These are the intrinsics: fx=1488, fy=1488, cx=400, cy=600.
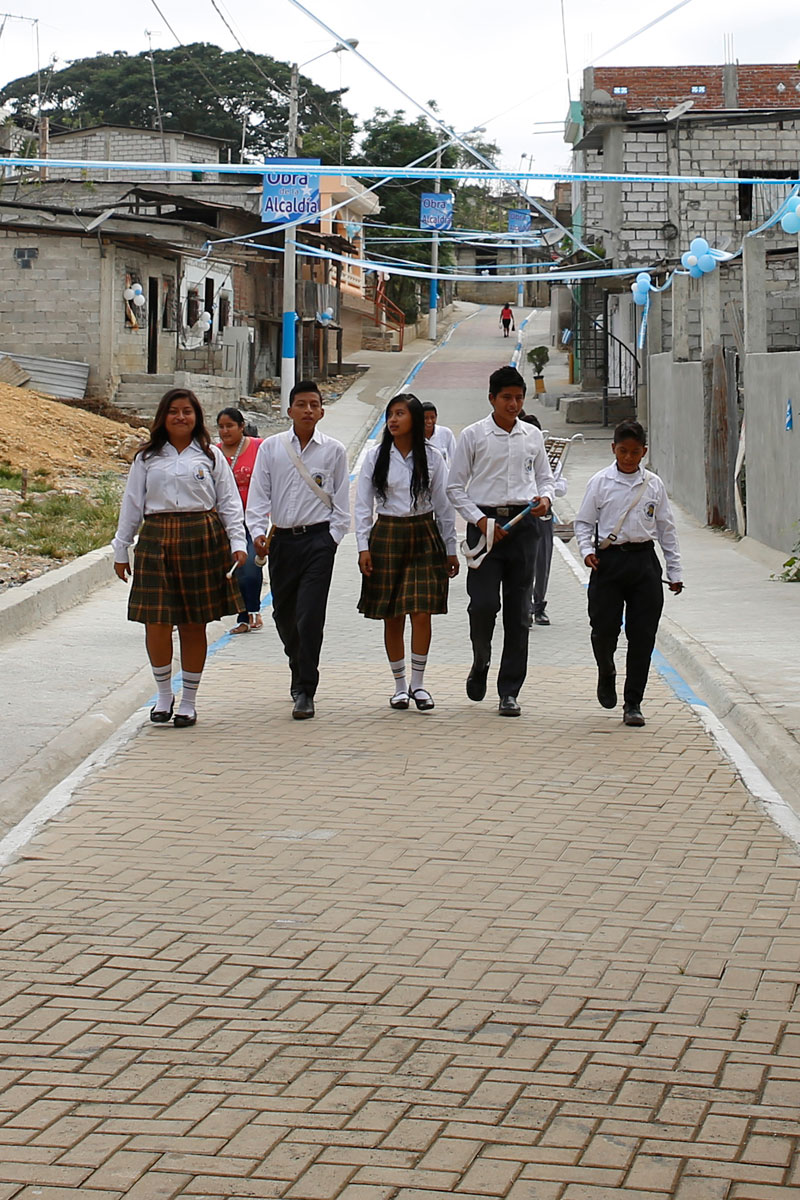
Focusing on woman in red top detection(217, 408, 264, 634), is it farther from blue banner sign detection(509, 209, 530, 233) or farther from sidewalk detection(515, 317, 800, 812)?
blue banner sign detection(509, 209, 530, 233)

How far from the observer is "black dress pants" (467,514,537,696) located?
8891mm

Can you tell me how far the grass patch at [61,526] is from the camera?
1576 cm

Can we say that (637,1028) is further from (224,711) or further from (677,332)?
(677,332)

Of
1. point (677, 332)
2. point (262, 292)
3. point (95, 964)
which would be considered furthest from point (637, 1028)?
Answer: point (262, 292)

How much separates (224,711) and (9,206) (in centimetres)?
2791

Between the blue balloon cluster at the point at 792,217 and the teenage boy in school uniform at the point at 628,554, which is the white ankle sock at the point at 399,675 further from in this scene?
the blue balloon cluster at the point at 792,217

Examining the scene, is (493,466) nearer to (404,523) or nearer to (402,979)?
(404,523)

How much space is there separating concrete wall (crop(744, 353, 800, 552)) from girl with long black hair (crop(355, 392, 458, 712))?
801cm

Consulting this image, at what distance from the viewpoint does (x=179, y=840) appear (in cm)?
634

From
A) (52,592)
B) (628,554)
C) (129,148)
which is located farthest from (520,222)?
(628,554)

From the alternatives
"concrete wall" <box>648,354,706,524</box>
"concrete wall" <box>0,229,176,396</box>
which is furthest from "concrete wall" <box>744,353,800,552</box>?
"concrete wall" <box>0,229,176,396</box>

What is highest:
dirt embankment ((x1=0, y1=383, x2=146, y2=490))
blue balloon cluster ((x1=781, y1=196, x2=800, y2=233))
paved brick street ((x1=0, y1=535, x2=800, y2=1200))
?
blue balloon cluster ((x1=781, y1=196, x2=800, y2=233))

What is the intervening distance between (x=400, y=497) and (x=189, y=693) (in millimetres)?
1709

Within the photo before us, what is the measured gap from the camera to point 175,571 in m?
8.43
